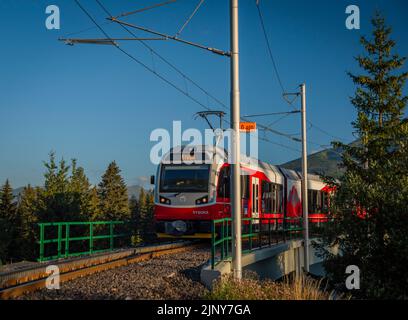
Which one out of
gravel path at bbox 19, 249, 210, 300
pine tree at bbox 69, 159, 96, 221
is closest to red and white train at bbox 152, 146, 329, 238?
gravel path at bbox 19, 249, 210, 300

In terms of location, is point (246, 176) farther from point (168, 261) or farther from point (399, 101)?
point (399, 101)

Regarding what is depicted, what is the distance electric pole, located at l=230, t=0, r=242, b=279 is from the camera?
1199 cm

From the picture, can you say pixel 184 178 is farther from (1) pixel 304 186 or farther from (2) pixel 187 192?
(1) pixel 304 186

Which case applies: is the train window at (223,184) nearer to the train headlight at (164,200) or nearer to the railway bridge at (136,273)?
the train headlight at (164,200)

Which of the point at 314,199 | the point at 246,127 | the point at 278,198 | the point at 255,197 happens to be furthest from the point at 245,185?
the point at 314,199

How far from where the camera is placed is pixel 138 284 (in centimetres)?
1090

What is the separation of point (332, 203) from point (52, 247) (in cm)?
2420

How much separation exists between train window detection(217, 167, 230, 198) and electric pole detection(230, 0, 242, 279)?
769 centimetres

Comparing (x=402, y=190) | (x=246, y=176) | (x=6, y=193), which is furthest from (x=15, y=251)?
(x=402, y=190)

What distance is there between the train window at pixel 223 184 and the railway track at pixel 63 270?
2.55m

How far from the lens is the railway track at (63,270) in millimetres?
9773

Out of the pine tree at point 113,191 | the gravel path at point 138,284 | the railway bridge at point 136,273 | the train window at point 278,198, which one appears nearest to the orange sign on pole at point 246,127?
the railway bridge at point 136,273

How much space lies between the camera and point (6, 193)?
181 ft

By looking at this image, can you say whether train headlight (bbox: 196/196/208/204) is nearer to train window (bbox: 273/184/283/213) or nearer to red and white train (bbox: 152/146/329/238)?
red and white train (bbox: 152/146/329/238)
